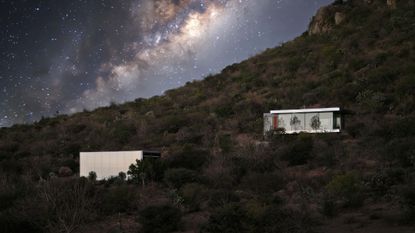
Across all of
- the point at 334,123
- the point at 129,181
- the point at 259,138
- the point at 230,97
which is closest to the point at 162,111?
the point at 230,97

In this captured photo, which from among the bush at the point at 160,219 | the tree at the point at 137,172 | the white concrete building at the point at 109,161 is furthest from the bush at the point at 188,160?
the bush at the point at 160,219

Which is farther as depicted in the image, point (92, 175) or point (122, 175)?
point (92, 175)

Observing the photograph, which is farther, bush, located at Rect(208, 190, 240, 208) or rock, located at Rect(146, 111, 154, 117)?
rock, located at Rect(146, 111, 154, 117)

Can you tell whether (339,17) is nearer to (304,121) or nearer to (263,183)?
(304,121)

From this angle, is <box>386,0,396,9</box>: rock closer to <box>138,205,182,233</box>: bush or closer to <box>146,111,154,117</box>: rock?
<box>146,111,154,117</box>: rock

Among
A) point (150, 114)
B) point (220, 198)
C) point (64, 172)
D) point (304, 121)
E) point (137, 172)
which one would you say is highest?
point (150, 114)

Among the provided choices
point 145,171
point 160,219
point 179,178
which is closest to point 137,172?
point 145,171

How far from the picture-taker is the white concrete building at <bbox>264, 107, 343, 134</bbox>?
36.8m

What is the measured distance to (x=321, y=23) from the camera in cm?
6462

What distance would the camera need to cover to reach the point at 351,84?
144 feet

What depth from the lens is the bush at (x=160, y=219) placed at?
16656mm

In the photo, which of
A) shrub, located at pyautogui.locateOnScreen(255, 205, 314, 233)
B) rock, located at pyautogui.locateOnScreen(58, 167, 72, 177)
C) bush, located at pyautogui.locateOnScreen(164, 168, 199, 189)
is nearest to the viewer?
shrub, located at pyautogui.locateOnScreen(255, 205, 314, 233)

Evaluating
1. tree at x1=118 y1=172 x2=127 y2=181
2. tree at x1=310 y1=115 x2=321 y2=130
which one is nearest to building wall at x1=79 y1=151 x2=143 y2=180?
tree at x1=118 y1=172 x2=127 y2=181

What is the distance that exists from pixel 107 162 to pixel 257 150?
9.53 metres
